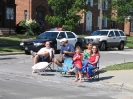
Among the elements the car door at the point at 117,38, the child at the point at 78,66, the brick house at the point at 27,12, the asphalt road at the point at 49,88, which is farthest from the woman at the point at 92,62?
the brick house at the point at 27,12

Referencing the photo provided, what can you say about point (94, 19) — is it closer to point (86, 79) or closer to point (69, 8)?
point (69, 8)

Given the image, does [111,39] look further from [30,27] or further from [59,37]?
[30,27]

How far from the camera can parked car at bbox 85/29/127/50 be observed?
93.4 feet

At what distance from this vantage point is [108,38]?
96.1ft

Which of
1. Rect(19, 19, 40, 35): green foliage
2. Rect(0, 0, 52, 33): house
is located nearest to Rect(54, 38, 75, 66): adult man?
Rect(19, 19, 40, 35): green foliage

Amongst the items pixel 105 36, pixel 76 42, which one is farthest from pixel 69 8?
pixel 76 42

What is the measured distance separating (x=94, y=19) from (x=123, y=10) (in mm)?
17528

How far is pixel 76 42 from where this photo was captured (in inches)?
1019

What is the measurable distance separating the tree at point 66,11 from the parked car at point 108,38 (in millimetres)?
3345

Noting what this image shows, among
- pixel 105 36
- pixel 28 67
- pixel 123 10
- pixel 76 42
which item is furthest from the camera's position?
pixel 123 10

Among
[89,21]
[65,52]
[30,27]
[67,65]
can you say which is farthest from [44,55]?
[89,21]

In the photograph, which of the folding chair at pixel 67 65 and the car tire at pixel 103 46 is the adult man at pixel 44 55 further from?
the car tire at pixel 103 46

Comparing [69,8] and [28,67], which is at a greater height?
[69,8]

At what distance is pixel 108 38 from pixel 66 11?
5728 millimetres
